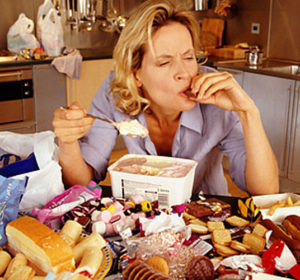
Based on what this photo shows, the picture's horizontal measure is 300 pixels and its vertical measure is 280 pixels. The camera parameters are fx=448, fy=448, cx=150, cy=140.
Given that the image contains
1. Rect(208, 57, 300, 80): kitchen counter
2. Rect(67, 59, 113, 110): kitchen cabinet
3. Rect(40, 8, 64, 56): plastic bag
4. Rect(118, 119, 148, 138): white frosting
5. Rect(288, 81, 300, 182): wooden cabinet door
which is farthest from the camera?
Rect(67, 59, 113, 110): kitchen cabinet

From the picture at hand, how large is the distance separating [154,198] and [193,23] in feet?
2.39

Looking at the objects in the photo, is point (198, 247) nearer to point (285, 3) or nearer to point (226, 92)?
point (226, 92)

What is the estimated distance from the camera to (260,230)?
1101 mm

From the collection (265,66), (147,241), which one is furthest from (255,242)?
(265,66)

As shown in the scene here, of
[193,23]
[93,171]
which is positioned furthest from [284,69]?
[93,171]

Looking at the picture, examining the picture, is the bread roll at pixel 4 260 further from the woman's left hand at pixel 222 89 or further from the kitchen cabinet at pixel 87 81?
the kitchen cabinet at pixel 87 81

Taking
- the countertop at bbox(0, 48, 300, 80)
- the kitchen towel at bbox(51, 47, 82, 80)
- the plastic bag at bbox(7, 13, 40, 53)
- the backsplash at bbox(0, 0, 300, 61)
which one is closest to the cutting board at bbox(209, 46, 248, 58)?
the countertop at bbox(0, 48, 300, 80)

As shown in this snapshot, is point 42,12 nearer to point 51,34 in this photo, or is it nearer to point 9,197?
point 51,34

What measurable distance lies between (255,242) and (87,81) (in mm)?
3212

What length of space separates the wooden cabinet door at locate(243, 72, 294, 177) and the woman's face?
1.82 metres

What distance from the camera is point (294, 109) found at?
322cm

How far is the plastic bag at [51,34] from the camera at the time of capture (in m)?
3.91

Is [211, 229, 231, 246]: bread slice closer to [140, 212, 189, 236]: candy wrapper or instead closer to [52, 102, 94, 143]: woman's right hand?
[140, 212, 189, 236]: candy wrapper

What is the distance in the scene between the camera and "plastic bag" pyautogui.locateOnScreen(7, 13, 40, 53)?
3932mm
